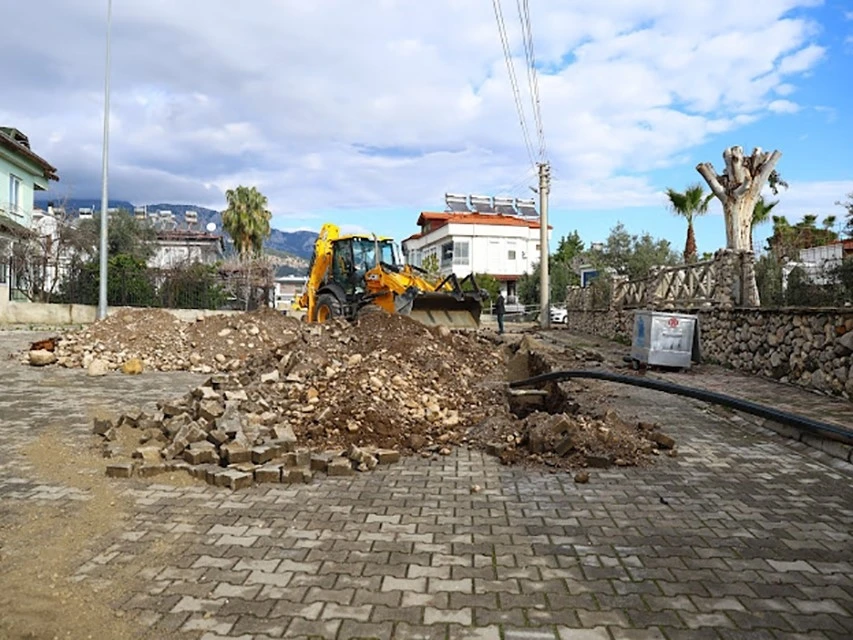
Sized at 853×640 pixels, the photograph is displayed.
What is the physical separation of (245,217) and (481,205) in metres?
26.3

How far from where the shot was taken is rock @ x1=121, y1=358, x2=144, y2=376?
13.3 m

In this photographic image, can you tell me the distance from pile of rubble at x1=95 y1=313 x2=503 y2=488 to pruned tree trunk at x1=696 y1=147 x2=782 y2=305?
32.8 ft

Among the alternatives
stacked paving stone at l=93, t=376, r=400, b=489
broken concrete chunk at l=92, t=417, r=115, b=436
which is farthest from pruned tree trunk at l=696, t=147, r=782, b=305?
broken concrete chunk at l=92, t=417, r=115, b=436

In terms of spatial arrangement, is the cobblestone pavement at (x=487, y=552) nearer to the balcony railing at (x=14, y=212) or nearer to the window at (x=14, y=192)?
the balcony railing at (x=14, y=212)

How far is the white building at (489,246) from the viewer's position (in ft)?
194

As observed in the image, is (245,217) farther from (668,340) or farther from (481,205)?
(668,340)

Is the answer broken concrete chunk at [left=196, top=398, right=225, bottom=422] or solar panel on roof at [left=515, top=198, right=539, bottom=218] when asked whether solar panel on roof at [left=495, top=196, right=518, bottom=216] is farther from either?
broken concrete chunk at [left=196, top=398, right=225, bottom=422]

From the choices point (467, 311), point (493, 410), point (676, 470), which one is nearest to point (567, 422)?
point (676, 470)

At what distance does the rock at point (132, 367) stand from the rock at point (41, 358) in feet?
5.76

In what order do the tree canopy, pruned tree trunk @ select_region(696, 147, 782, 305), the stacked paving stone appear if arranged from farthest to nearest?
the tree canopy < pruned tree trunk @ select_region(696, 147, 782, 305) < the stacked paving stone

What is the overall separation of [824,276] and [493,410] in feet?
19.9

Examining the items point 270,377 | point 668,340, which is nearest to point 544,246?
point 668,340

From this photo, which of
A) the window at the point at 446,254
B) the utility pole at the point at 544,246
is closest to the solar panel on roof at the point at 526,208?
the window at the point at 446,254

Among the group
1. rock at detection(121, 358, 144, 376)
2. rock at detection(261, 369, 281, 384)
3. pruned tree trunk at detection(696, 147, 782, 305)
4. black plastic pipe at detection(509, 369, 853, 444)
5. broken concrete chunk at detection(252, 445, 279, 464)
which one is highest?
pruned tree trunk at detection(696, 147, 782, 305)
